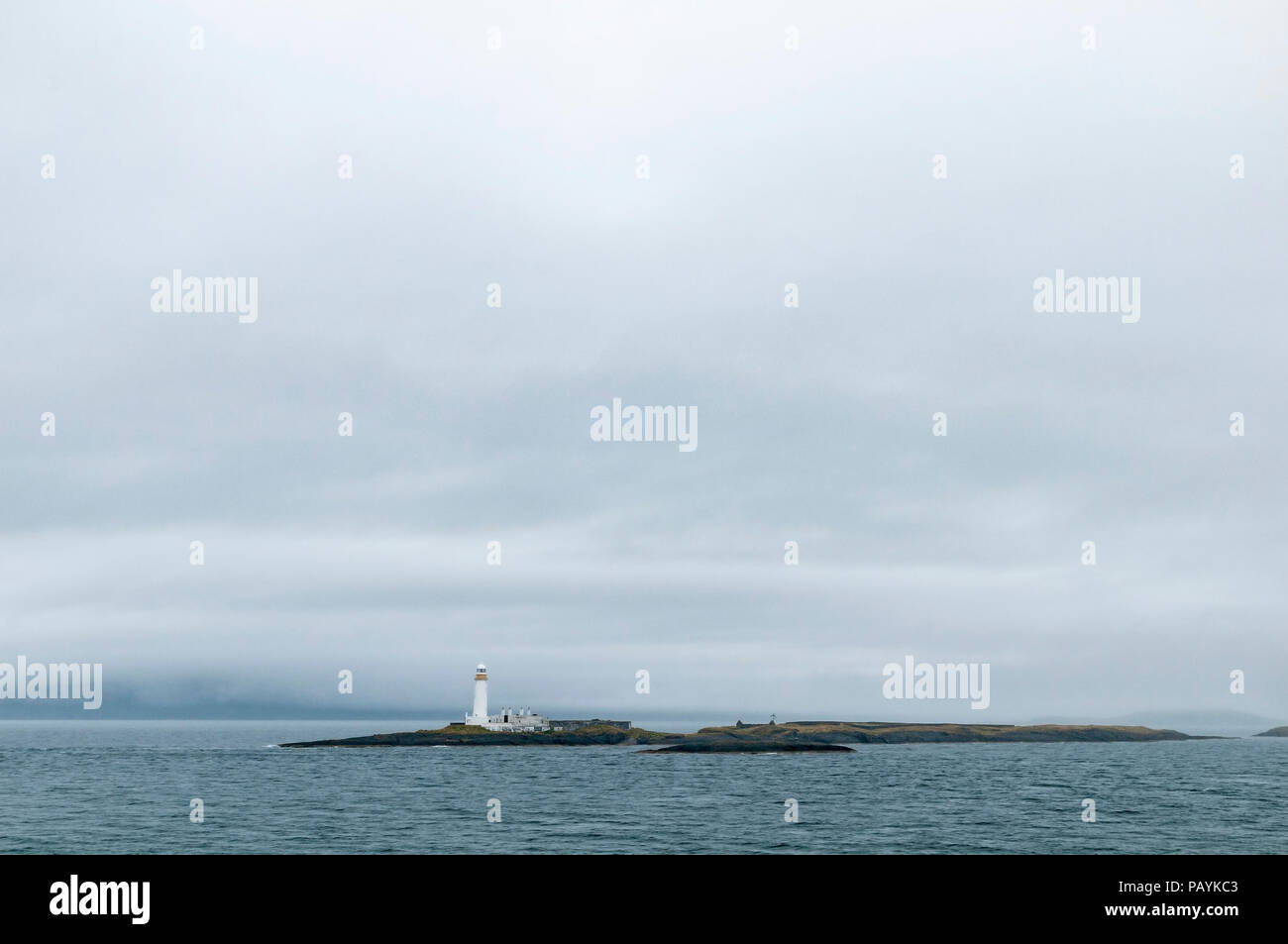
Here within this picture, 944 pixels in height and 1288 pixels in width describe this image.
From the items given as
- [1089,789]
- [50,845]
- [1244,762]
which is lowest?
[1244,762]

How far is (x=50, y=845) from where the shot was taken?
67.1 metres

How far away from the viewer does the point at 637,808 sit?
8731 cm

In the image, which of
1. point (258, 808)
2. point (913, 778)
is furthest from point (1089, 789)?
point (258, 808)

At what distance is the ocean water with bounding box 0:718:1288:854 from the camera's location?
66.6m

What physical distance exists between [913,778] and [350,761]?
95.0 m

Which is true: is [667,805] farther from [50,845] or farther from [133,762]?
[133,762]

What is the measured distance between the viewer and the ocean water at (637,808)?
218 feet
